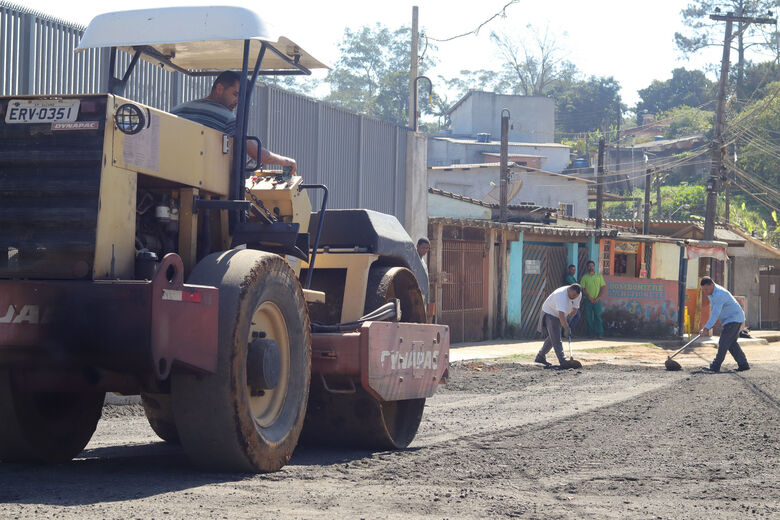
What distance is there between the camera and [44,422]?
20.9 feet

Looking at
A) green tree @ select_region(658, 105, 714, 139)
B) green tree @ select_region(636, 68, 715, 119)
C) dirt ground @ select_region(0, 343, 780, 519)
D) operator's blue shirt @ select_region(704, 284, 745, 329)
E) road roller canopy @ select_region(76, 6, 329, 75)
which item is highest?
green tree @ select_region(636, 68, 715, 119)

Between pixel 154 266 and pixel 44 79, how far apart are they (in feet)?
19.2

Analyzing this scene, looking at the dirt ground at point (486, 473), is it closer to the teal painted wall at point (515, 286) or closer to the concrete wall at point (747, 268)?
the teal painted wall at point (515, 286)

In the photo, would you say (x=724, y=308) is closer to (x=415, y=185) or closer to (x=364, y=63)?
(x=415, y=185)

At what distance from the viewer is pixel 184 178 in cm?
600

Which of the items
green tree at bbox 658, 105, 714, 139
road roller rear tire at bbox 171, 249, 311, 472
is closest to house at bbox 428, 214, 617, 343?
road roller rear tire at bbox 171, 249, 311, 472

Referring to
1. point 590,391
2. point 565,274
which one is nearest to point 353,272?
point 590,391

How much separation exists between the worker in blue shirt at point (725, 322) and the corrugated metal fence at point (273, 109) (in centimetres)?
591

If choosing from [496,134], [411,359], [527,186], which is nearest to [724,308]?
[411,359]

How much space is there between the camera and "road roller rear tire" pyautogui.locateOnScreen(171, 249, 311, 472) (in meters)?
5.58

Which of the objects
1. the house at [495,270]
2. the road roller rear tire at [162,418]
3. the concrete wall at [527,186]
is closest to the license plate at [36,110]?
the road roller rear tire at [162,418]

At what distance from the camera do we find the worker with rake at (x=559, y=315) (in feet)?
57.6

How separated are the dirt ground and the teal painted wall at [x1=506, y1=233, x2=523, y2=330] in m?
12.3

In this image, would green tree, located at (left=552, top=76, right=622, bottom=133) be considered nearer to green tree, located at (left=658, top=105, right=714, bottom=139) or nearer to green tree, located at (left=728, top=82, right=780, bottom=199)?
green tree, located at (left=658, top=105, right=714, bottom=139)
